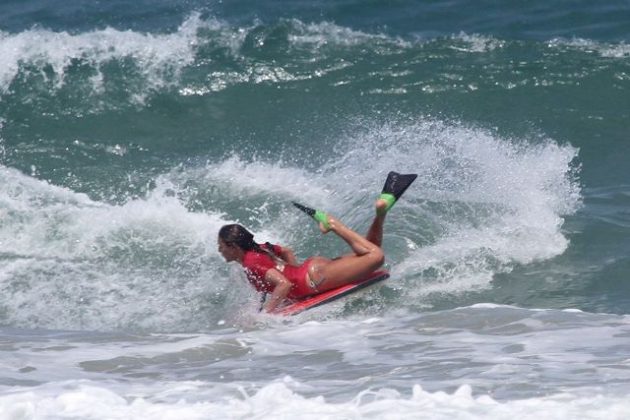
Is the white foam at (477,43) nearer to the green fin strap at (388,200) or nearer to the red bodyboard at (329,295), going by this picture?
the green fin strap at (388,200)

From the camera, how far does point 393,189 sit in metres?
8.38

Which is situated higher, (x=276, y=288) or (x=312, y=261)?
(x=312, y=261)

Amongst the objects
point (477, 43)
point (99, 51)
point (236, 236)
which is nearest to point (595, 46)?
point (477, 43)

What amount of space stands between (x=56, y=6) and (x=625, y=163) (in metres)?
9.39

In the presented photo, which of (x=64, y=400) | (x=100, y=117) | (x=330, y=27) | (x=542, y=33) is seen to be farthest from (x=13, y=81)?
(x=64, y=400)

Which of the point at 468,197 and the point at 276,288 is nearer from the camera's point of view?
the point at 276,288

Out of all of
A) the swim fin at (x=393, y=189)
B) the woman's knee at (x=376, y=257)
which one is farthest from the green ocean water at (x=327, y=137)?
the swim fin at (x=393, y=189)

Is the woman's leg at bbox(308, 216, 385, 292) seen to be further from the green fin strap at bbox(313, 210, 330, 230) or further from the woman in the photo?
the green fin strap at bbox(313, 210, 330, 230)

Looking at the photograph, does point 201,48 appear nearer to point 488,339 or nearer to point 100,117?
point 100,117

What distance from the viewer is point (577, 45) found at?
46.9 feet

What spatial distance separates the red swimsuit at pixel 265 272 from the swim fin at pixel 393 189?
2.59ft

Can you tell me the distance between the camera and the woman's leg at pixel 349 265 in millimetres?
8359

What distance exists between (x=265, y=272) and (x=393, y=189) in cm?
117

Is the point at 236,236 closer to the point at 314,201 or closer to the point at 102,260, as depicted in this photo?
the point at 102,260
